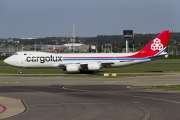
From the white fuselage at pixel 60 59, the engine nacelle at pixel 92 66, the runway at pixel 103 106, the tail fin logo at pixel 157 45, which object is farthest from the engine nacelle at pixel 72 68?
the runway at pixel 103 106

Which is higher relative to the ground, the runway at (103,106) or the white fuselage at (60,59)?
the white fuselage at (60,59)

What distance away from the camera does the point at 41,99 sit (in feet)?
114

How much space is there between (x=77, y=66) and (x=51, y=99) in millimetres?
37445

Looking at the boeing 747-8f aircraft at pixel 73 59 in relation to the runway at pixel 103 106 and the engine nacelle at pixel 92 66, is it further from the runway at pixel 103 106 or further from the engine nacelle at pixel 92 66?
the runway at pixel 103 106

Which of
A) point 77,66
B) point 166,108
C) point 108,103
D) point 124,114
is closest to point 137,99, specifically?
point 108,103

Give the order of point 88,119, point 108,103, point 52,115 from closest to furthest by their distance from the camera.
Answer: point 88,119 < point 52,115 < point 108,103

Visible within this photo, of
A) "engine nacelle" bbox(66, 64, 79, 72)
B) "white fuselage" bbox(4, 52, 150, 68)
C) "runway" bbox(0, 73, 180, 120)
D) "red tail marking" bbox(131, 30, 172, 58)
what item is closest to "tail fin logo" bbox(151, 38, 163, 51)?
"red tail marking" bbox(131, 30, 172, 58)

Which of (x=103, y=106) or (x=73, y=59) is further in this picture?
(x=73, y=59)

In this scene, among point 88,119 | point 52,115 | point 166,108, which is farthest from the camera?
point 166,108

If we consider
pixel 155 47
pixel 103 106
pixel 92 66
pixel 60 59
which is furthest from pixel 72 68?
pixel 103 106

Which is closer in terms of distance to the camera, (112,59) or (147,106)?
(147,106)

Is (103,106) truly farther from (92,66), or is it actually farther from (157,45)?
(157,45)

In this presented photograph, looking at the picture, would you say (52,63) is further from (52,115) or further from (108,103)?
(52,115)

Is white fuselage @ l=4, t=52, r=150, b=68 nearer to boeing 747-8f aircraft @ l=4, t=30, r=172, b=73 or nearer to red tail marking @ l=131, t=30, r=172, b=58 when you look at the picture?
boeing 747-8f aircraft @ l=4, t=30, r=172, b=73
